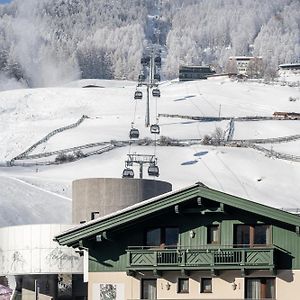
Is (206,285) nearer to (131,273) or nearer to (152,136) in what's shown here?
(131,273)

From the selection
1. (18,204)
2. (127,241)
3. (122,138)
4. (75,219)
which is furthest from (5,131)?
(127,241)

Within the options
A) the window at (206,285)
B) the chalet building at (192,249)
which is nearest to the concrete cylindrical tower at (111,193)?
the chalet building at (192,249)

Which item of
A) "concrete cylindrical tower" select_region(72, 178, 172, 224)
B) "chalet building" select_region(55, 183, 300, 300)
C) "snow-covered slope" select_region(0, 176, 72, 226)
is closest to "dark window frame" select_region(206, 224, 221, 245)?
"chalet building" select_region(55, 183, 300, 300)

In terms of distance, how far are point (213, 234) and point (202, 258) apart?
2.89ft

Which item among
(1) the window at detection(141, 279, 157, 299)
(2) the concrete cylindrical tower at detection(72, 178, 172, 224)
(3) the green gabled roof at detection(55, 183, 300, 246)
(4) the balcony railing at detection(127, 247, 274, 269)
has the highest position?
(2) the concrete cylindrical tower at detection(72, 178, 172, 224)

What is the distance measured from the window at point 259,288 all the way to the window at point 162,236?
155 cm

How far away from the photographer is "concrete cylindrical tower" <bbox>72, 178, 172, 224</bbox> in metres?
30.1

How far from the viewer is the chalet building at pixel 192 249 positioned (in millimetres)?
20438

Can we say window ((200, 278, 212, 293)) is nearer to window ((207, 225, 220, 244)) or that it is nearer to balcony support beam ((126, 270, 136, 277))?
window ((207, 225, 220, 244))

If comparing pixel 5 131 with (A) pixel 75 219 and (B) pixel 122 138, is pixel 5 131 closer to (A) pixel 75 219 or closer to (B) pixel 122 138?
(B) pixel 122 138

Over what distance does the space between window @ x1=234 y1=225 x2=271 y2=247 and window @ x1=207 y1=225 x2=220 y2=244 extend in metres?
0.33

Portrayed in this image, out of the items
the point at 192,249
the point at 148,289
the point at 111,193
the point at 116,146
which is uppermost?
the point at 116,146

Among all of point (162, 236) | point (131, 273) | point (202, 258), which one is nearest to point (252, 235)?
point (202, 258)

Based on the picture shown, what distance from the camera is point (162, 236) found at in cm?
2148
